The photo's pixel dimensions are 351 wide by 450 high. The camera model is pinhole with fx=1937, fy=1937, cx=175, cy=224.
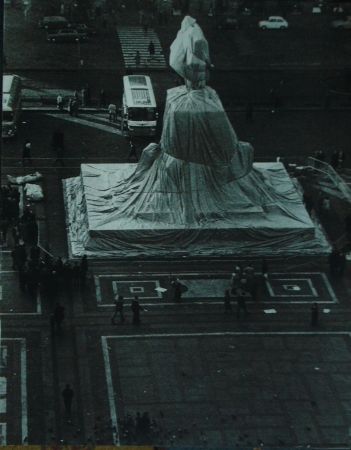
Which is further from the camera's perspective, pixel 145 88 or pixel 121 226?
pixel 145 88

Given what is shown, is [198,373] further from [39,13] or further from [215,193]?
[39,13]

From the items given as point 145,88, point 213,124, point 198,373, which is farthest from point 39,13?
point 198,373

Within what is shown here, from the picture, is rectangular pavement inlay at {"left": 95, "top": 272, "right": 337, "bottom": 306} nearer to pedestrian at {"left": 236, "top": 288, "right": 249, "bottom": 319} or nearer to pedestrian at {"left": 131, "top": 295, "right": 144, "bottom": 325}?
pedestrian at {"left": 236, "top": 288, "right": 249, "bottom": 319}

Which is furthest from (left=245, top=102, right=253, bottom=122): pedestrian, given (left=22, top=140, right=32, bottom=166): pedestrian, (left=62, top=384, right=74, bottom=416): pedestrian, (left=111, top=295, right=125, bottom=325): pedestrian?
(left=62, top=384, right=74, bottom=416): pedestrian

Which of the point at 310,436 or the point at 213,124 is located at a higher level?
the point at 213,124

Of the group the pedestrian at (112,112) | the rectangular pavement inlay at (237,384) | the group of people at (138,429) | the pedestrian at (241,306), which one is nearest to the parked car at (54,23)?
the pedestrian at (112,112)

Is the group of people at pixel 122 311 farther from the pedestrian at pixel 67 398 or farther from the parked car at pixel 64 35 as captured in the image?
the parked car at pixel 64 35

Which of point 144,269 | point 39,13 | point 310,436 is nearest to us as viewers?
point 310,436
